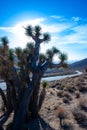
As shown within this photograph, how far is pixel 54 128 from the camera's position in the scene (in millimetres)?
12188

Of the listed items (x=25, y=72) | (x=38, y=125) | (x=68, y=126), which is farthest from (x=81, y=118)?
(x=25, y=72)

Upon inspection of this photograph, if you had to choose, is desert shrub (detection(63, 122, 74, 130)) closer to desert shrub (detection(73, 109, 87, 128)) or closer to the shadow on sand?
desert shrub (detection(73, 109, 87, 128))

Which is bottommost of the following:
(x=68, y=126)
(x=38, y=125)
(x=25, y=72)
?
(x=38, y=125)

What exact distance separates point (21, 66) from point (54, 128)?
4210 mm

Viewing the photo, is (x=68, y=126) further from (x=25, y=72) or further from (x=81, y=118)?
(x=25, y=72)

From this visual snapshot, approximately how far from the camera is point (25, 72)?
14.0 m

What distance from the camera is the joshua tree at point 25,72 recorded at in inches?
500

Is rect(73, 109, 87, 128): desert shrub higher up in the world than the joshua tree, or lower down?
lower down

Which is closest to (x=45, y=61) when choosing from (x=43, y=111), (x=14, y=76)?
(x=14, y=76)

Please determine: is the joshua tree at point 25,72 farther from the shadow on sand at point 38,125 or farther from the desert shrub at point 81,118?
the desert shrub at point 81,118

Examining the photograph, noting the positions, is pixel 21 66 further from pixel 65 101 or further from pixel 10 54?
pixel 65 101

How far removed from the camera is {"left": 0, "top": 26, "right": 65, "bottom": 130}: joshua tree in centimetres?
1271

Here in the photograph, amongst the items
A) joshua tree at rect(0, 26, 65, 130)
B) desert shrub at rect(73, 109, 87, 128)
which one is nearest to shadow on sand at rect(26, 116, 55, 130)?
joshua tree at rect(0, 26, 65, 130)

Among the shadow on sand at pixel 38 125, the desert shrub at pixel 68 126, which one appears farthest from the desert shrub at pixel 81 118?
the shadow on sand at pixel 38 125
